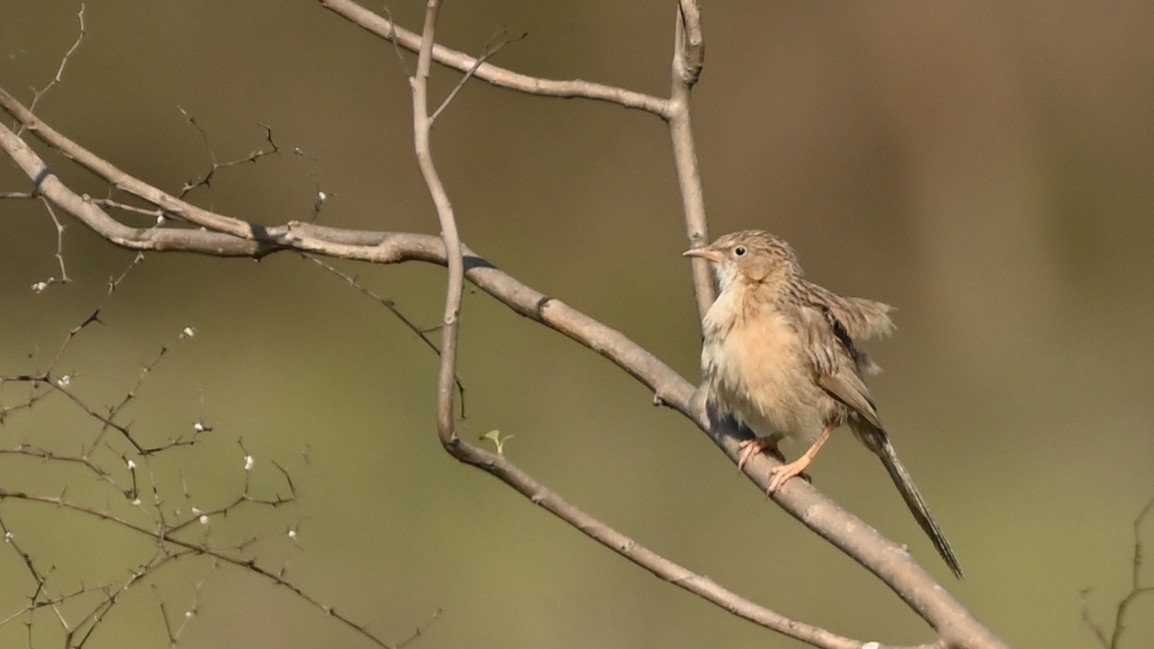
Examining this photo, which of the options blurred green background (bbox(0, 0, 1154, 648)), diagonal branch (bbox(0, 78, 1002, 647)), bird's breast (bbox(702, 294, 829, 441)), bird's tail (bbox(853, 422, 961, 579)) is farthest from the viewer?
blurred green background (bbox(0, 0, 1154, 648))

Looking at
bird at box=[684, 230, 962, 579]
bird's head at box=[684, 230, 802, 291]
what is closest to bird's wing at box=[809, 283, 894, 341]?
bird at box=[684, 230, 962, 579]

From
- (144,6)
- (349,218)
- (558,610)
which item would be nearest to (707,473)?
(558,610)

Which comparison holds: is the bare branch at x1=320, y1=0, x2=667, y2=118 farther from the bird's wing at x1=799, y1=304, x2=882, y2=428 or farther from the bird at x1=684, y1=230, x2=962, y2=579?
the bird's wing at x1=799, y1=304, x2=882, y2=428

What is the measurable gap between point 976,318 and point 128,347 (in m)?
5.09

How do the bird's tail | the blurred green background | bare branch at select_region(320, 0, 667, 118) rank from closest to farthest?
bare branch at select_region(320, 0, 667, 118) → the bird's tail → the blurred green background

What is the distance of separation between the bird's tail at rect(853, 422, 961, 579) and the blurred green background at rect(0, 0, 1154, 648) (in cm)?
351

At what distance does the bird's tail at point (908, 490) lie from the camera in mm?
3760

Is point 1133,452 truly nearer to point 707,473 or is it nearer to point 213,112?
point 707,473

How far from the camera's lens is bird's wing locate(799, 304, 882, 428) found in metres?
3.90

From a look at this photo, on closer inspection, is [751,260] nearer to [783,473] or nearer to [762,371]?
[762,371]

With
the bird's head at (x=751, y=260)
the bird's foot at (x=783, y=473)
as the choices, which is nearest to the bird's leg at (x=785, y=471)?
the bird's foot at (x=783, y=473)

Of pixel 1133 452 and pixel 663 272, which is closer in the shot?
pixel 1133 452

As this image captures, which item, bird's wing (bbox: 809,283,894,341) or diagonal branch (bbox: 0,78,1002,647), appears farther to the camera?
bird's wing (bbox: 809,283,894,341)

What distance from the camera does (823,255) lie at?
9.50 meters
